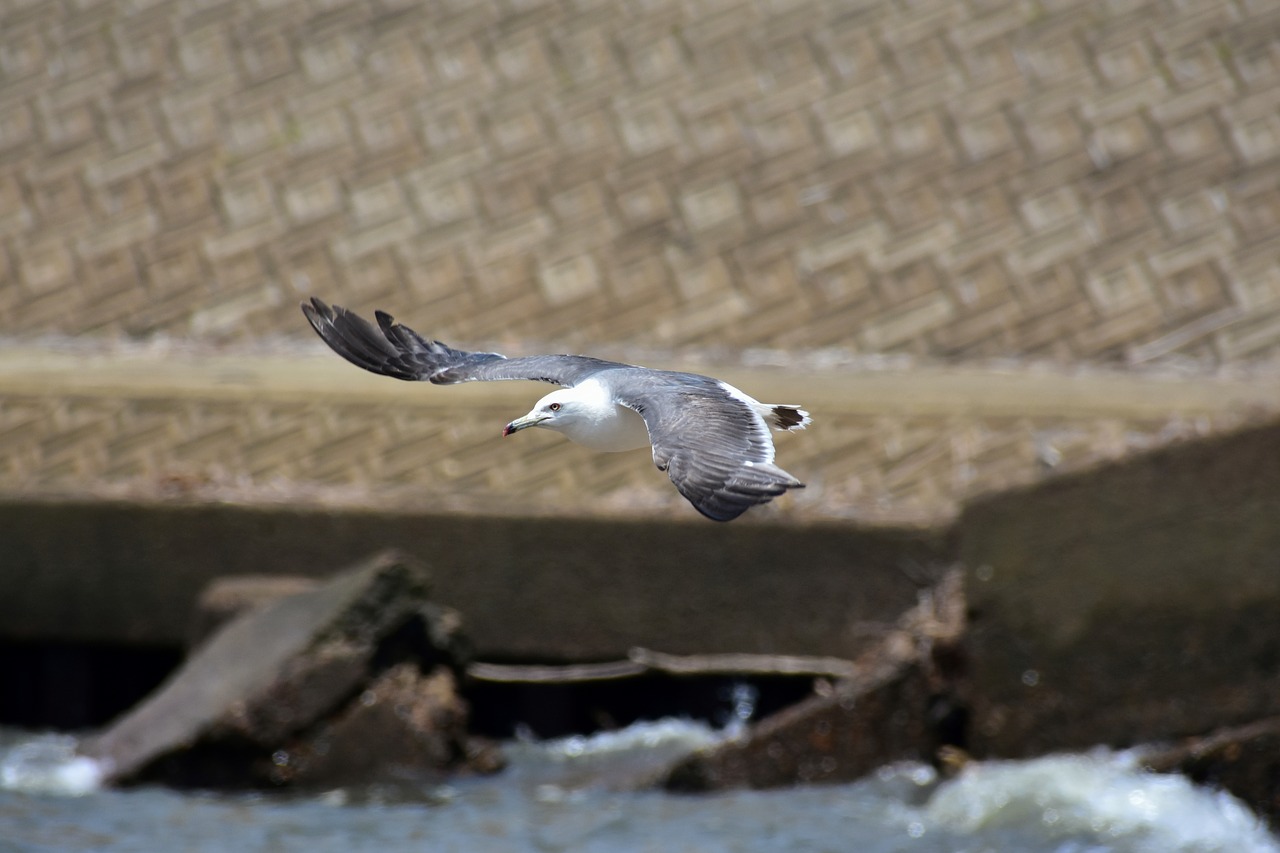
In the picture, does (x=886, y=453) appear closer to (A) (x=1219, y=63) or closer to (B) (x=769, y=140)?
(B) (x=769, y=140)

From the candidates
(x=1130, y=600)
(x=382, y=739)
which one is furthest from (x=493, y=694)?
(x=1130, y=600)

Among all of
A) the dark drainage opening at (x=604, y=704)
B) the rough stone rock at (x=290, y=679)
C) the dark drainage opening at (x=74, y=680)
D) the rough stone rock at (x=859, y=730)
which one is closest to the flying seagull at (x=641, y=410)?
the rough stone rock at (x=290, y=679)

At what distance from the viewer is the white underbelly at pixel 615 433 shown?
5270 millimetres

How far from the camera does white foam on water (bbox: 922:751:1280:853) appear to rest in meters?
6.46

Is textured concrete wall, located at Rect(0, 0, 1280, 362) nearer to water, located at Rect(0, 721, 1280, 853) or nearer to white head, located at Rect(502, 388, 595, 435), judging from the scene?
water, located at Rect(0, 721, 1280, 853)

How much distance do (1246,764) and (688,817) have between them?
2.04 m

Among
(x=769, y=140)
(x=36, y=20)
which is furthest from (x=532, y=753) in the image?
(x=36, y=20)

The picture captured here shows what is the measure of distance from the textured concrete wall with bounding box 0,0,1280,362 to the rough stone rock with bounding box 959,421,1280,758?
8.50ft

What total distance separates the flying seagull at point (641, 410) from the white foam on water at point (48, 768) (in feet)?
8.27

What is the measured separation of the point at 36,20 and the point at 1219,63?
23.7 ft

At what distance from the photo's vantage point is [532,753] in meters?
7.88

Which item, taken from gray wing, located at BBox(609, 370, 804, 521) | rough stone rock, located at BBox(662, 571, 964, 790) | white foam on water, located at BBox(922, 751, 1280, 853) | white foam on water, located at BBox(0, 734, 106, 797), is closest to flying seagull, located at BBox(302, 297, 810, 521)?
gray wing, located at BBox(609, 370, 804, 521)

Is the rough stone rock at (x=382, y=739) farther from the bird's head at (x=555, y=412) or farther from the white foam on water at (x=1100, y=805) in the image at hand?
the bird's head at (x=555, y=412)

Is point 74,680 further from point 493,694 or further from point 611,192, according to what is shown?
point 611,192
